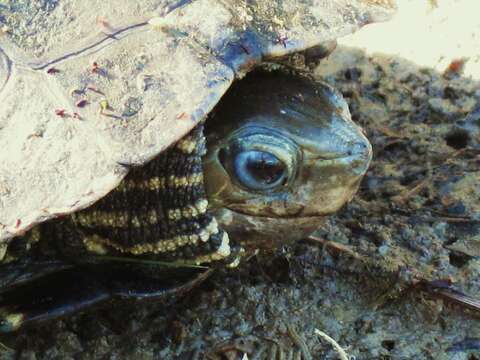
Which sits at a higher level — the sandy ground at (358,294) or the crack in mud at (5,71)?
the crack in mud at (5,71)

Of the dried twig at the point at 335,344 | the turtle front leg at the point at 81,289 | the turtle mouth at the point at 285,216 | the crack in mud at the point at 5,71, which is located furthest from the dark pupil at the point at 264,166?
the crack in mud at the point at 5,71

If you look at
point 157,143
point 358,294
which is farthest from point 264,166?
point 358,294

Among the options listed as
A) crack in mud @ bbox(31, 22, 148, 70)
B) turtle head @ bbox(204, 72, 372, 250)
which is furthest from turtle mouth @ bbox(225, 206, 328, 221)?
crack in mud @ bbox(31, 22, 148, 70)

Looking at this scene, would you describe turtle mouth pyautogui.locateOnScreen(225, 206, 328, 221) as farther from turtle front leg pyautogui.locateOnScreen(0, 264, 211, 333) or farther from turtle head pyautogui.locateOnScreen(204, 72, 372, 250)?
turtle front leg pyautogui.locateOnScreen(0, 264, 211, 333)

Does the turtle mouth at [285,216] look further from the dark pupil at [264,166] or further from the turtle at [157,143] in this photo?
the dark pupil at [264,166]

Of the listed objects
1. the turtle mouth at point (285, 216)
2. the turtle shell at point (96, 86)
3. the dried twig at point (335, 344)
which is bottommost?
the dried twig at point (335, 344)

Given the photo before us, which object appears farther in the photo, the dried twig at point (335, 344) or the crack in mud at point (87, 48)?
the dried twig at point (335, 344)
